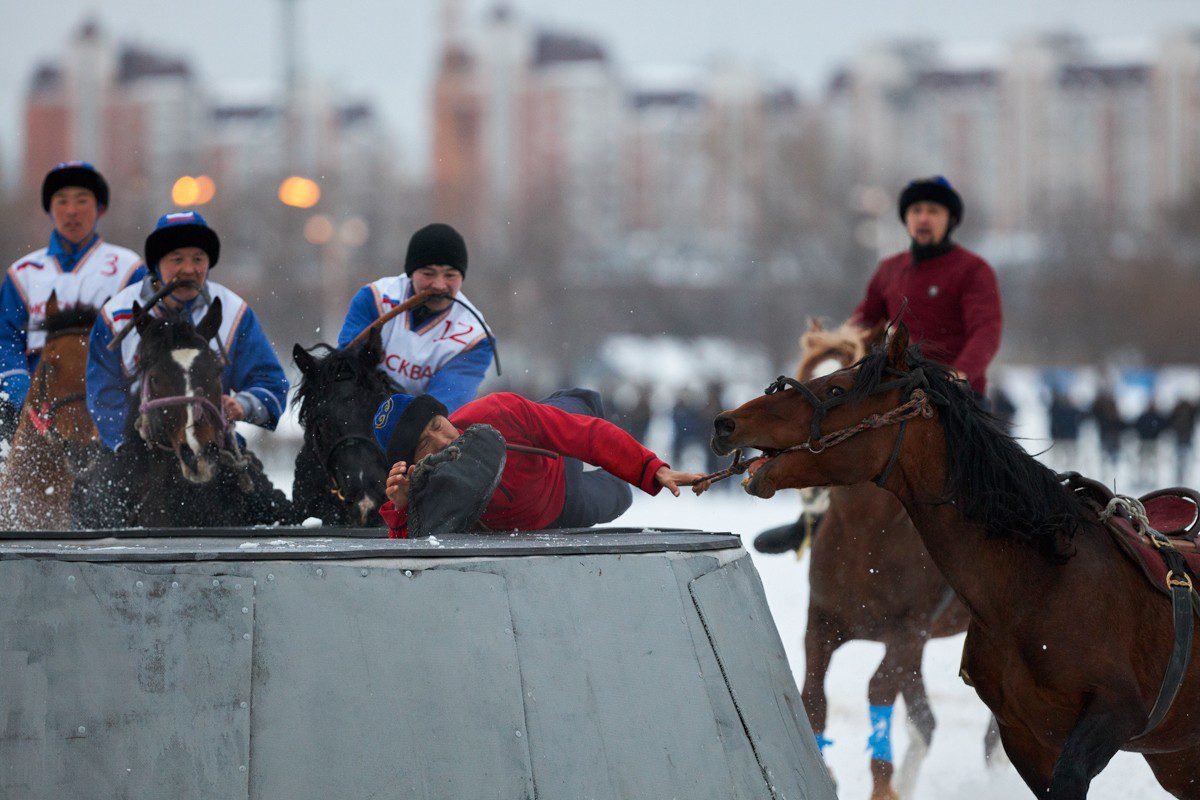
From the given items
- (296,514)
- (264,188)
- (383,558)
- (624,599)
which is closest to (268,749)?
(383,558)

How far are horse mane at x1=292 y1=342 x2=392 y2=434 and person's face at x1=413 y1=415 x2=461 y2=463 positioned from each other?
1086 mm

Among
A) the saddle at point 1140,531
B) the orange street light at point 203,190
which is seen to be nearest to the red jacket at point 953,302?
the saddle at point 1140,531

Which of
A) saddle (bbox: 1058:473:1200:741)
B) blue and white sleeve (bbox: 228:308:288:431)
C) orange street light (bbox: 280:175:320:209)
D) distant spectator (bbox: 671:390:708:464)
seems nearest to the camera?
saddle (bbox: 1058:473:1200:741)

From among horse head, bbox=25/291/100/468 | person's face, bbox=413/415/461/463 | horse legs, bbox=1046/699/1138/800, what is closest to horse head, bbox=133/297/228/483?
horse head, bbox=25/291/100/468

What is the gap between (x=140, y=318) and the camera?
5680mm

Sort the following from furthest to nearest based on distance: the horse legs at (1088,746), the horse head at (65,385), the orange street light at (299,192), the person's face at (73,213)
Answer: the orange street light at (299,192)
the person's face at (73,213)
the horse head at (65,385)
the horse legs at (1088,746)

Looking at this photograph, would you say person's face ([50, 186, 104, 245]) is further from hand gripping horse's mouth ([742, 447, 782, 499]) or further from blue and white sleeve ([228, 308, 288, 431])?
hand gripping horse's mouth ([742, 447, 782, 499])

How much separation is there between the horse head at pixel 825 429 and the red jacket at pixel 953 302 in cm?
248

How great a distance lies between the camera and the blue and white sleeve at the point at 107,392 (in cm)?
596

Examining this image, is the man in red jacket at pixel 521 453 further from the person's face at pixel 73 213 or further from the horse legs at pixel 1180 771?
the person's face at pixel 73 213

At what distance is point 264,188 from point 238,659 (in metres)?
36.1

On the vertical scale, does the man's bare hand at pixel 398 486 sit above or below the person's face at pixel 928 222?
below

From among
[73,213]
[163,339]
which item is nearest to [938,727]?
[163,339]

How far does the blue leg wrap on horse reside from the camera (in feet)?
19.7
